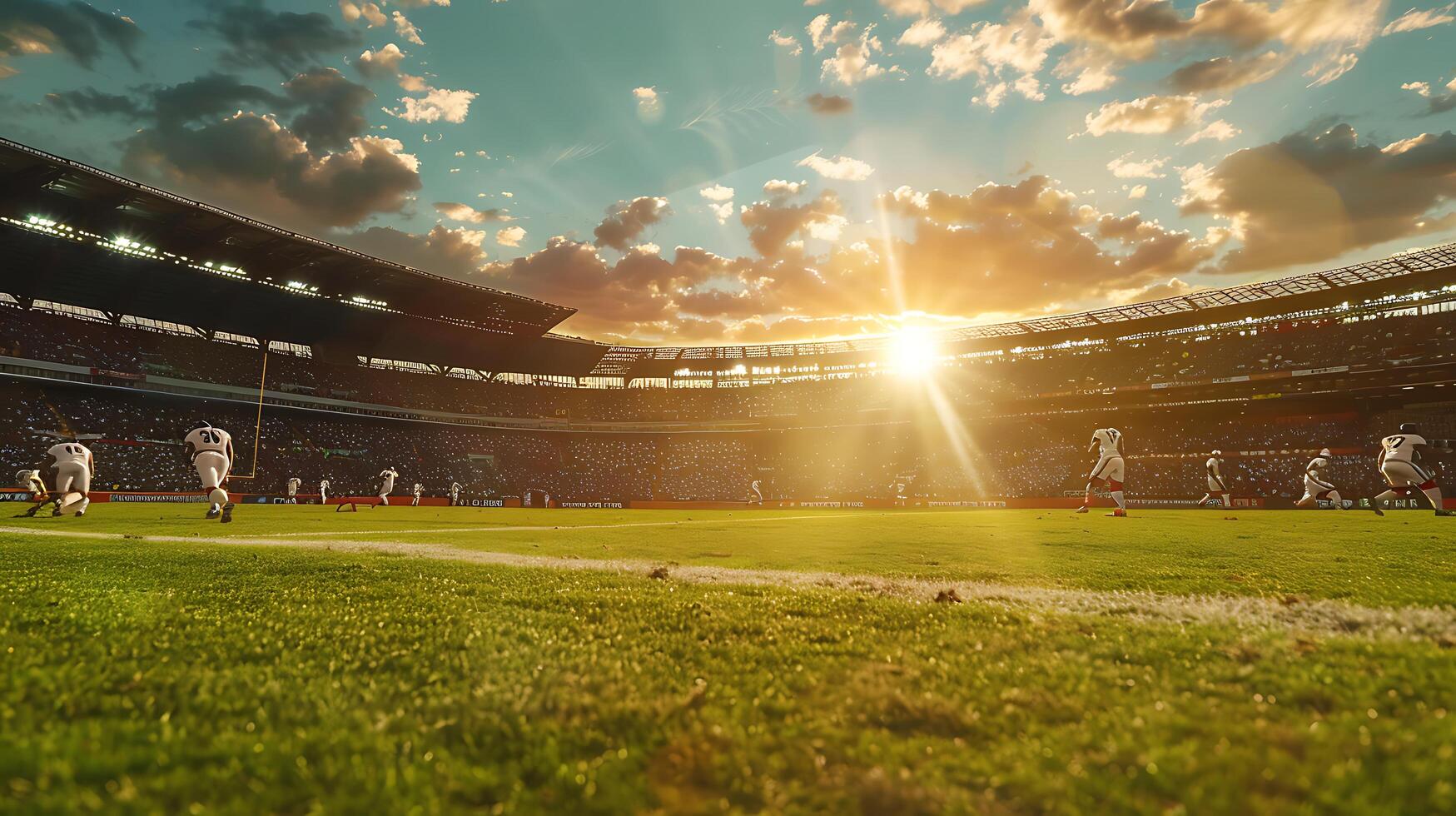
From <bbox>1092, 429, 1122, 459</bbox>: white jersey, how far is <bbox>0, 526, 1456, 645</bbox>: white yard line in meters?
17.1

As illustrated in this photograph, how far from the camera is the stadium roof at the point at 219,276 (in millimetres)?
29281

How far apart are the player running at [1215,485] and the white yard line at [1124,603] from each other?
28816 millimetres

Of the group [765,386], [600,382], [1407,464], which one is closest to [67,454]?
[1407,464]

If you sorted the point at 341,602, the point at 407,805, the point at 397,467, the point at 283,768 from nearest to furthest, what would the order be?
the point at 407,805, the point at 283,768, the point at 341,602, the point at 397,467

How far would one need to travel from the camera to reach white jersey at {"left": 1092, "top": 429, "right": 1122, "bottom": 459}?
2033 centimetres

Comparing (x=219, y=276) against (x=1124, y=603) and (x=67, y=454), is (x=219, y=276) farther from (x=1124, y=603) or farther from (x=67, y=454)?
(x=1124, y=603)

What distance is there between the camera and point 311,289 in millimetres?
41625

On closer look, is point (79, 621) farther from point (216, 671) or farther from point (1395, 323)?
point (1395, 323)

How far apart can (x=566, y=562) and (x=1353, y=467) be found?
46027 millimetres

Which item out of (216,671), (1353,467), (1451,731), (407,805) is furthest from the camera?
(1353,467)

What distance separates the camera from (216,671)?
3039 millimetres

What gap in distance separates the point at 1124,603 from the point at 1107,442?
59.4ft

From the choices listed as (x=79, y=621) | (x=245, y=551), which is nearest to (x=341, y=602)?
(x=79, y=621)

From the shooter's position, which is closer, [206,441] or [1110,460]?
[206,441]
